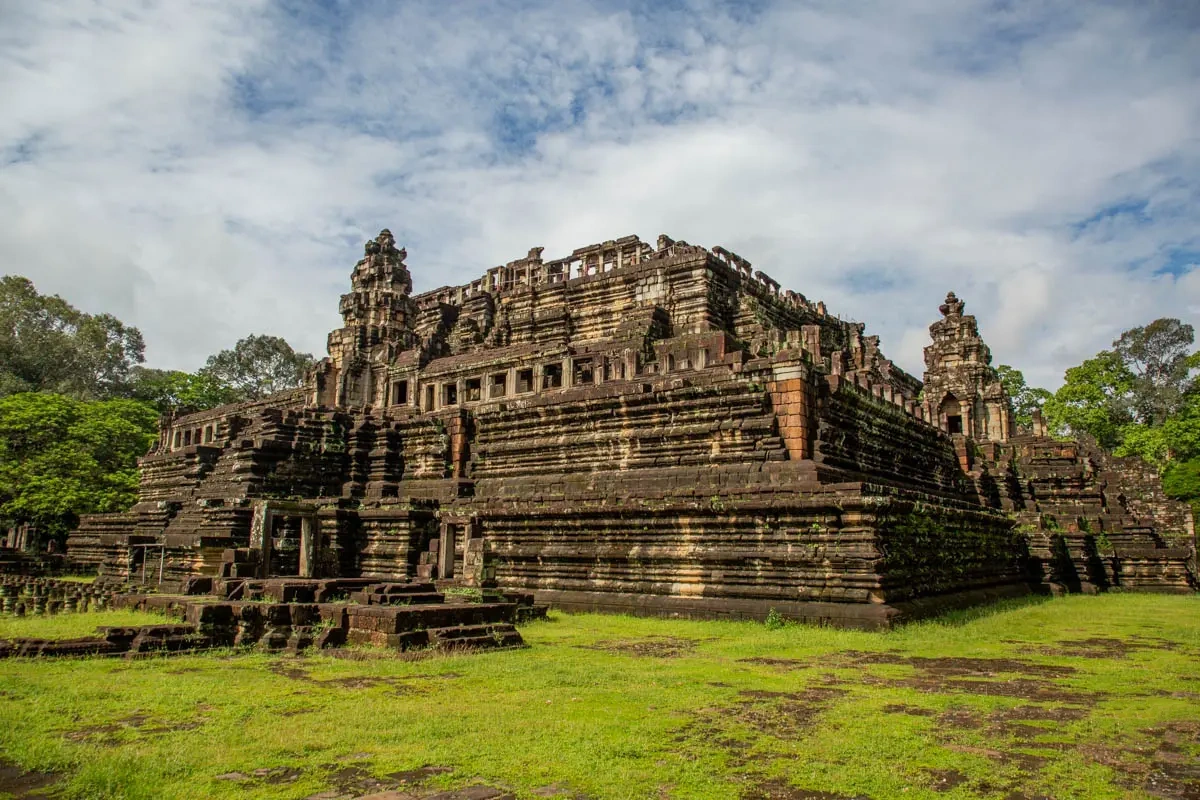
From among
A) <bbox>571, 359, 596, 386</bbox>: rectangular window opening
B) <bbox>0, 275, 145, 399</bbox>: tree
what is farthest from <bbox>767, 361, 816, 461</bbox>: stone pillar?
<bbox>0, 275, 145, 399</bbox>: tree

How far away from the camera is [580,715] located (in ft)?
25.7

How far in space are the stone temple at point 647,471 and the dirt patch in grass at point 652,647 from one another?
2948mm

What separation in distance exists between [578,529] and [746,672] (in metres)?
8.96

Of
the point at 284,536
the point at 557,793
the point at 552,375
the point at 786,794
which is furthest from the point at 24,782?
the point at 552,375

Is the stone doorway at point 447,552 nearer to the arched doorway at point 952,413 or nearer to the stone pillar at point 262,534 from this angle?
the stone pillar at point 262,534

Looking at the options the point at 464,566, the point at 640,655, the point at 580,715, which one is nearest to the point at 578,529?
the point at 464,566

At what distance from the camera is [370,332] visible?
35.6 meters

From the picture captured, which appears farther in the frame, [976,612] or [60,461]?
[60,461]

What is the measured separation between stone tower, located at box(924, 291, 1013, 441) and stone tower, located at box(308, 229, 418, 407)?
21.9m

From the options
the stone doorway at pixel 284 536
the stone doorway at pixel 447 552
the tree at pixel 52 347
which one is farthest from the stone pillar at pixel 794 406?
the tree at pixel 52 347

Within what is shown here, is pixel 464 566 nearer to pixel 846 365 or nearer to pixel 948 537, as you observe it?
pixel 948 537

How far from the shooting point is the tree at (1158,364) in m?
53.4

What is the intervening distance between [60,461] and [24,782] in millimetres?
44993

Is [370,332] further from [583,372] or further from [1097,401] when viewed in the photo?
[1097,401]
